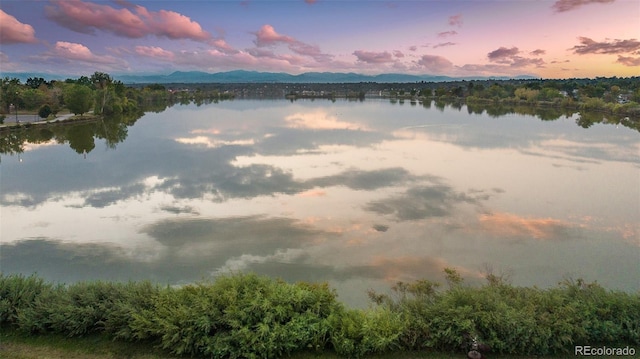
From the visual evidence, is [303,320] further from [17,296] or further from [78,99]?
[78,99]

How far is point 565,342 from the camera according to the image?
564 cm

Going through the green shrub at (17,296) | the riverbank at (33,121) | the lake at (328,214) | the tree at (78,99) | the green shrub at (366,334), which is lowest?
the lake at (328,214)

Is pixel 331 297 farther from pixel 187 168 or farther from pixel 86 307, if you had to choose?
pixel 187 168

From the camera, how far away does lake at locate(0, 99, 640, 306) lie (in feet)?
33.0

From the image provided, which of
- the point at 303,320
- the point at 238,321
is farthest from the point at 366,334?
the point at 238,321

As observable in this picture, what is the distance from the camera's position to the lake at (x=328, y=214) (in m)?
10.0

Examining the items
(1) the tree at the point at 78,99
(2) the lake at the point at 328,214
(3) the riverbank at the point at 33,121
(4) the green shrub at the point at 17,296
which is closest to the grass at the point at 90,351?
(4) the green shrub at the point at 17,296

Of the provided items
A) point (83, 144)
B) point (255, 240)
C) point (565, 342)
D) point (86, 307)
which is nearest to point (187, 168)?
point (255, 240)

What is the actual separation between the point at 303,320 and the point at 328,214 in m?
8.02

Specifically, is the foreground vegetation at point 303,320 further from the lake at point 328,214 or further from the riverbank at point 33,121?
the riverbank at point 33,121

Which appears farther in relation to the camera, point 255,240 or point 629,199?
point 629,199

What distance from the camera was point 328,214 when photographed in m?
13.8

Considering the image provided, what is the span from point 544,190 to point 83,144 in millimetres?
28936

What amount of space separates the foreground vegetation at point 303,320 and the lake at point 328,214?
2.56 m
